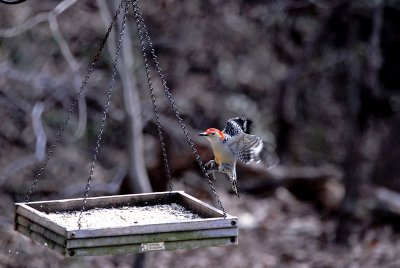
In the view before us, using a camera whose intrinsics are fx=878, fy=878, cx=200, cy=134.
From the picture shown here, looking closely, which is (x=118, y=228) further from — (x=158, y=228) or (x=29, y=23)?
(x=29, y=23)

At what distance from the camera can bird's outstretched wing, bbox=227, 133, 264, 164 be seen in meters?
4.89

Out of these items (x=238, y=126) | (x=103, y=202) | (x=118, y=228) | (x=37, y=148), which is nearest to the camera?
(x=118, y=228)

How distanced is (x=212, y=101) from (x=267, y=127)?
1.27 m

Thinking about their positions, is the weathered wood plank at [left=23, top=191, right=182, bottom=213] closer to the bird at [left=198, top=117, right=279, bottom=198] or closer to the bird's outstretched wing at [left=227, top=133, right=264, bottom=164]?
the bird at [left=198, top=117, right=279, bottom=198]

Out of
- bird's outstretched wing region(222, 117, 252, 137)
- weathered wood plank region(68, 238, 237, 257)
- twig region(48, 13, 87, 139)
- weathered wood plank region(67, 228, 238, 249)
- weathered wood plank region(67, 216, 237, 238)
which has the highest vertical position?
twig region(48, 13, 87, 139)

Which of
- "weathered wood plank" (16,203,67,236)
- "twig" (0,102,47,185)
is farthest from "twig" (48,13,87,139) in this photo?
"weathered wood plank" (16,203,67,236)

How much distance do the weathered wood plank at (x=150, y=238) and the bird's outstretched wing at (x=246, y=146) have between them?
83 cm

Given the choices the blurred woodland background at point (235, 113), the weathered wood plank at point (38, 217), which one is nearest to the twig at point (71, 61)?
the blurred woodland background at point (235, 113)

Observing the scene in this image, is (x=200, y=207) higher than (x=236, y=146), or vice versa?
(x=236, y=146)

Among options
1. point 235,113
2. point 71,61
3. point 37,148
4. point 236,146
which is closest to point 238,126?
point 236,146

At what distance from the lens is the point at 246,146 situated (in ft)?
16.3

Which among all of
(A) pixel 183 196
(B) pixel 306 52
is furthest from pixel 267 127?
(A) pixel 183 196

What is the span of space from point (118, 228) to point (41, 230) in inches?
17.7

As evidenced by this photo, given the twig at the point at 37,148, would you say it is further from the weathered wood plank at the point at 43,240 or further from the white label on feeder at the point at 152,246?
the white label on feeder at the point at 152,246
